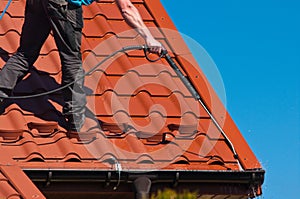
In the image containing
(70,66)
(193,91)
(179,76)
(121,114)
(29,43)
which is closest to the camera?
(70,66)

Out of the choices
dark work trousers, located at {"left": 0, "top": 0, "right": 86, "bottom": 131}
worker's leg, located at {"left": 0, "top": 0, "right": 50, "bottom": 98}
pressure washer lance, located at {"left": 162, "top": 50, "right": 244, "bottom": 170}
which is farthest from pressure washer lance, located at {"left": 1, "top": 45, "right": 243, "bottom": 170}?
worker's leg, located at {"left": 0, "top": 0, "right": 50, "bottom": 98}

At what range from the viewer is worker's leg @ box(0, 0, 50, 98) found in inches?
305

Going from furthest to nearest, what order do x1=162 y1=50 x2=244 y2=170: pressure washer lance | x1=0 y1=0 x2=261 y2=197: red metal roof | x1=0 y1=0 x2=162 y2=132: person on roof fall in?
x1=162 y1=50 x2=244 y2=170: pressure washer lance → x1=0 y1=0 x2=162 y2=132: person on roof → x1=0 y1=0 x2=261 y2=197: red metal roof

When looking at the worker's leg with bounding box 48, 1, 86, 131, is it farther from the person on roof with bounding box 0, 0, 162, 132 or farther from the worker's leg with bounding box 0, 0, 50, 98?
the worker's leg with bounding box 0, 0, 50, 98

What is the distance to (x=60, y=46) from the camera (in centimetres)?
775

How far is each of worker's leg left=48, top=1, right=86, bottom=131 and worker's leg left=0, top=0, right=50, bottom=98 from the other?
16 centimetres

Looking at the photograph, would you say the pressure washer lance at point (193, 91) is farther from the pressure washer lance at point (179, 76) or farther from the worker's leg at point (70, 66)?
the worker's leg at point (70, 66)

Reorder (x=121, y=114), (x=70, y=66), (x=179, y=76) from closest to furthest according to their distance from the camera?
1. (x=70, y=66)
2. (x=121, y=114)
3. (x=179, y=76)

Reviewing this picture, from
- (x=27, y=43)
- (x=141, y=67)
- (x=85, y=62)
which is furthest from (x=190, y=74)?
(x=27, y=43)

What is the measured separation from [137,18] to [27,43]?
98cm

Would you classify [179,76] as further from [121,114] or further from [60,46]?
[60,46]

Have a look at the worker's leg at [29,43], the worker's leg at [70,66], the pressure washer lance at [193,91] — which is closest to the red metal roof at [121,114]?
the pressure washer lance at [193,91]

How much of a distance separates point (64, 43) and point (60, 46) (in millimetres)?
46

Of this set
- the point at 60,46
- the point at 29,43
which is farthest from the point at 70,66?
the point at 29,43
